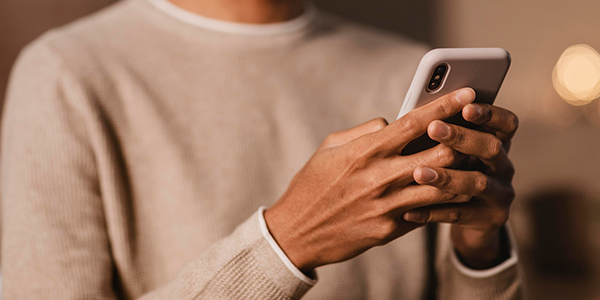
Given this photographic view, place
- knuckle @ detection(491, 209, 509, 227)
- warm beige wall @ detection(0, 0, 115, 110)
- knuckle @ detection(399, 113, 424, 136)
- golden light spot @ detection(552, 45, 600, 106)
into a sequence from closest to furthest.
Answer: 1. knuckle @ detection(399, 113, 424, 136)
2. knuckle @ detection(491, 209, 509, 227)
3. warm beige wall @ detection(0, 0, 115, 110)
4. golden light spot @ detection(552, 45, 600, 106)

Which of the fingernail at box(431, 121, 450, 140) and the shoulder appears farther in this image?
the shoulder

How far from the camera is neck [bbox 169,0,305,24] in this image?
0.63 meters

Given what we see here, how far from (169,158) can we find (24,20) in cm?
56

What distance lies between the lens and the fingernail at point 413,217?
0.37 meters

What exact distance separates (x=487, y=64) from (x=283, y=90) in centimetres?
34

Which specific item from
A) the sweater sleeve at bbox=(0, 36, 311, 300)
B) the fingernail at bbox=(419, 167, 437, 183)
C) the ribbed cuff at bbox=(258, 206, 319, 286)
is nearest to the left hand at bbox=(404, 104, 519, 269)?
the fingernail at bbox=(419, 167, 437, 183)

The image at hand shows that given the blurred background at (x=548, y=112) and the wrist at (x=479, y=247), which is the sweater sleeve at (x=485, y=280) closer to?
the wrist at (x=479, y=247)

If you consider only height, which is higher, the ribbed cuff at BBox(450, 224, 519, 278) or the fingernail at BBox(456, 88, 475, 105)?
the fingernail at BBox(456, 88, 475, 105)

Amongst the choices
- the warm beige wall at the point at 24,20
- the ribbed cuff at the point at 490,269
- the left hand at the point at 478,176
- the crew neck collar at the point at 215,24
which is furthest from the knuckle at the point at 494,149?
the warm beige wall at the point at 24,20

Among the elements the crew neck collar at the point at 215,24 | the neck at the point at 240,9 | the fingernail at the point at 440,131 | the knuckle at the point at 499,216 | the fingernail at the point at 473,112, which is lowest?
the knuckle at the point at 499,216

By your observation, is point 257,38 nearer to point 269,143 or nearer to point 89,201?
point 269,143

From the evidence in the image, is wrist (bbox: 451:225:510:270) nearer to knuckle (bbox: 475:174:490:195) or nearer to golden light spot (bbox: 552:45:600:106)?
knuckle (bbox: 475:174:490:195)

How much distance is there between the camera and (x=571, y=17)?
1.18 metres

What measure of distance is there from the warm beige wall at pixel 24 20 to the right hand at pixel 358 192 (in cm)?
76
